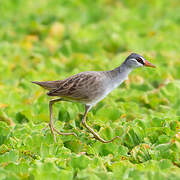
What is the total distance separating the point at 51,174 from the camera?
3.25 meters

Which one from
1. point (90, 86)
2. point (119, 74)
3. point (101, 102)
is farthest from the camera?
point (101, 102)

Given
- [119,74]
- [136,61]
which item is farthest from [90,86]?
[136,61]

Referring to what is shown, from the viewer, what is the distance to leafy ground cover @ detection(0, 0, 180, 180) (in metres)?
3.54

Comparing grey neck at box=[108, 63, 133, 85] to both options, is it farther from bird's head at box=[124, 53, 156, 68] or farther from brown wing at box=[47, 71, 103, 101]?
brown wing at box=[47, 71, 103, 101]

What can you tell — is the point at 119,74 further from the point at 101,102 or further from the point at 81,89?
the point at 101,102

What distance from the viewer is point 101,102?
17.2 feet

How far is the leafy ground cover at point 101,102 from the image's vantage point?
3.54 metres

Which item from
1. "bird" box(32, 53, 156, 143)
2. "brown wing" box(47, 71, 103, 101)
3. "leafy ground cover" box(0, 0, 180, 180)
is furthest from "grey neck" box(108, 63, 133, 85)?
"leafy ground cover" box(0, 0, 180, 180)

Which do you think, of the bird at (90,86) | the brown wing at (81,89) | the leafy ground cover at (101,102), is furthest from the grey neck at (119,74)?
the leafy ground cover at (101,102)

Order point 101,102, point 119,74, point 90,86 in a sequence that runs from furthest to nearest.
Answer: point 101,102 < point 119,74 < point 90,86

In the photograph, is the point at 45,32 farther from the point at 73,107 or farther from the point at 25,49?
the point at 73,107

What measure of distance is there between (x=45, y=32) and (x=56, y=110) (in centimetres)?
347

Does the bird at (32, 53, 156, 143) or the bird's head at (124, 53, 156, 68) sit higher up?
the bird's head at (124, 53, 156, 68)

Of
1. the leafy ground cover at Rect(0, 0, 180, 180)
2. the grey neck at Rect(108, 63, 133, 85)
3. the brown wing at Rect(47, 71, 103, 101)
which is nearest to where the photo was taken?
the leafy ground cover at Rect(0, 0, 180, 180)
